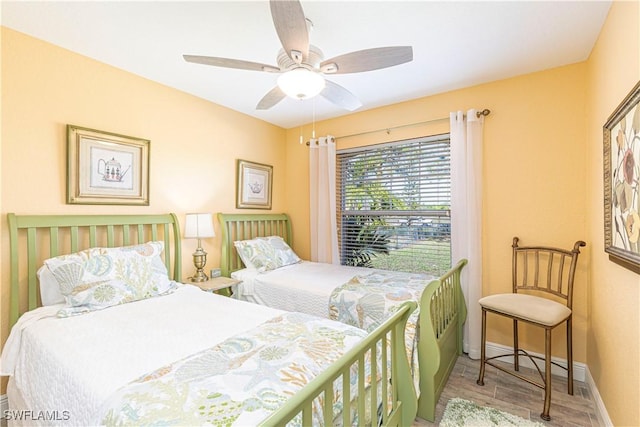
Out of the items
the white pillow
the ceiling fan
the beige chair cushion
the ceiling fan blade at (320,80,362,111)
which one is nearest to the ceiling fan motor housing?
the ceiling fan

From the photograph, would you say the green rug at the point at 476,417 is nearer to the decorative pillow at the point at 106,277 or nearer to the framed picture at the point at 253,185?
the decorative pillow at the point at 106,277

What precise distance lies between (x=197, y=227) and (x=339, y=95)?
1.74 meters

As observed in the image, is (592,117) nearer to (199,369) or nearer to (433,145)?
(433,145)

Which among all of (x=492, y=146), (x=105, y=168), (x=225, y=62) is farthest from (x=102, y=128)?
(x=492, y=146)

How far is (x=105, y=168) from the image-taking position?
2.31m

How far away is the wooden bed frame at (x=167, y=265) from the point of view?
92 centimetres

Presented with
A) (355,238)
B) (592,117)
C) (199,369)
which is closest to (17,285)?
(199,369)

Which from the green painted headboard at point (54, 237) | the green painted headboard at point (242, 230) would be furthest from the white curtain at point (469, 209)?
the green painted headboard at point (54, 237)

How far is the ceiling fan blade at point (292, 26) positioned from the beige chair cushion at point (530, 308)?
2.18 m

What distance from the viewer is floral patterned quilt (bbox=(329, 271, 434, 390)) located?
2023 millimetres

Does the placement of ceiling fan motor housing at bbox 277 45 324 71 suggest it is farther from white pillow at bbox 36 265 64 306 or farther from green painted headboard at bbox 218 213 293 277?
white pillow at bbox 36 265 64 306

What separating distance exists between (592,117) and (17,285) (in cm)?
412

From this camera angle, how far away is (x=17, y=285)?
185 centimetres

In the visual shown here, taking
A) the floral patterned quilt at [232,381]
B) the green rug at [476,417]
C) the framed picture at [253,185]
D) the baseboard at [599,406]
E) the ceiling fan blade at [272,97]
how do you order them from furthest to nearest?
the framed picture at [253,185] → the ceiling fan blade at [272,97] → the green rug at [476,417] → the baseboard at [599,406] → the floral patterned quilt at [232,381]
